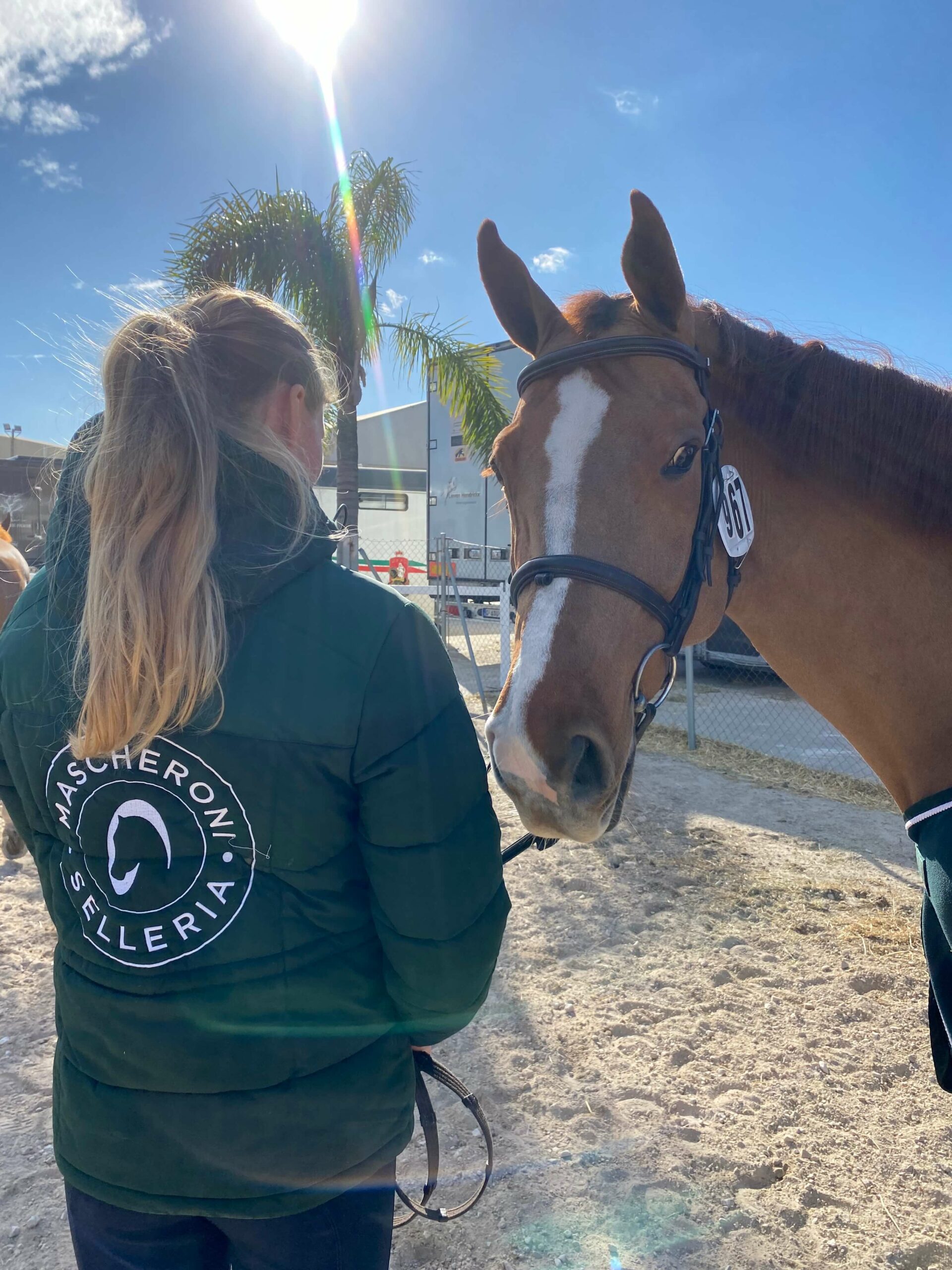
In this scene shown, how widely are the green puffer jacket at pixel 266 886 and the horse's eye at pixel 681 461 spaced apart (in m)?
0.74

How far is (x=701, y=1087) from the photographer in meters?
2.64

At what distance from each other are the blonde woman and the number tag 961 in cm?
84

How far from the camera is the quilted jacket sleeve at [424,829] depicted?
1003mm

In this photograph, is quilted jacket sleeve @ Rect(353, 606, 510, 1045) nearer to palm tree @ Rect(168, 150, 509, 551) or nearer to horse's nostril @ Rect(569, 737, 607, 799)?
horse's nostril @ Rect(569, 737, 607, 799)

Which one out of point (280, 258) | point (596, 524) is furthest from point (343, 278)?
point (596, 524)

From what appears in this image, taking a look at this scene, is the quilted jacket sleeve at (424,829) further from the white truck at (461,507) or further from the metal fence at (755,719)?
the white truck at (461,507)

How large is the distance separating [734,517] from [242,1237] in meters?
1.54

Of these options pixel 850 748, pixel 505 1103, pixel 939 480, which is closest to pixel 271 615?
pixel 939 480

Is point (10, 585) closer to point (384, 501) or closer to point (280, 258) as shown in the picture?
point (280, 258)

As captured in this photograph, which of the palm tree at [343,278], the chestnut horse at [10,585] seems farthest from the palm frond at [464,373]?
the chestnut horse at [10,585]

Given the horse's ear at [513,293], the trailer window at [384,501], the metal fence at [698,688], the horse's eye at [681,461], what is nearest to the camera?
the horse's eye at [681,461]

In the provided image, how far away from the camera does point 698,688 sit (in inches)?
427

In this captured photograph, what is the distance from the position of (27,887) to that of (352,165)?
803 cm

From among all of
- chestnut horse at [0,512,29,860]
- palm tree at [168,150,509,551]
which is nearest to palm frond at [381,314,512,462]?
palm tree at [168,150,509,551]
